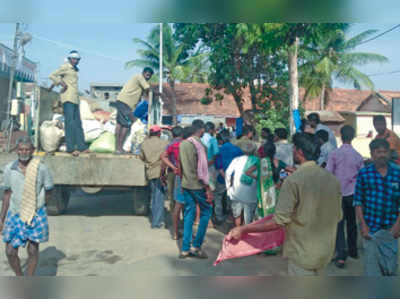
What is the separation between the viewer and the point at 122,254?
4.57m

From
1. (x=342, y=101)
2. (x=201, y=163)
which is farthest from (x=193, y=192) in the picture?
(x=342, y=101)

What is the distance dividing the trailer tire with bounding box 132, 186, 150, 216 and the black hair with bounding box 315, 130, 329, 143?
2.68 meters

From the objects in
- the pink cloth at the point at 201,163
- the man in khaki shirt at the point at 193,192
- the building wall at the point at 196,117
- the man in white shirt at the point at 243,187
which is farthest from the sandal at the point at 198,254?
the building wall at the point at 196,117

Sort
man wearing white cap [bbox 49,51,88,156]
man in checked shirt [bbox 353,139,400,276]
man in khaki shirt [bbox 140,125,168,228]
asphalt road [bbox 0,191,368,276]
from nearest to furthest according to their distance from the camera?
1. man in checked shirt [bbox 353,139,400,276]
2. asphalt road [bbox 0,191,368,276]
3. man in khaki shirt [bbox 140,125,168,228]
4. man wearing white cap [bbox 49,51,88,156]

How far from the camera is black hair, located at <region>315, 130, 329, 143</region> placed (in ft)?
15.1

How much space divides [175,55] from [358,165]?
831 inches

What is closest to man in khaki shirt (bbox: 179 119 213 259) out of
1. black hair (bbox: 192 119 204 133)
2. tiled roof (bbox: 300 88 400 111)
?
black hair (bbox: 192 119 204 133)

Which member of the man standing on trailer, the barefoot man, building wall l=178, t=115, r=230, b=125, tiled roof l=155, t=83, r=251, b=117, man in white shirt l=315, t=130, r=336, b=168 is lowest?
the barefoot man

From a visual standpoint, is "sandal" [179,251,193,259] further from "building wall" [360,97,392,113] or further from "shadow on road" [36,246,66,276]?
"building wall" [360,97,392,113]

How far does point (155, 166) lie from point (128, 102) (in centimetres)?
125

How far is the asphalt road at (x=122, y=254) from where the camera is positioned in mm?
4062

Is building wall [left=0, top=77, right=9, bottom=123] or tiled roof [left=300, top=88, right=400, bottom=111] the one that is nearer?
building wall [left=0, top=77, right=9, bottom=123]

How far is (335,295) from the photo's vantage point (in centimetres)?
Answer: 109

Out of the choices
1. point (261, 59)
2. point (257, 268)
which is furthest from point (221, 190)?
point (261, 59)
